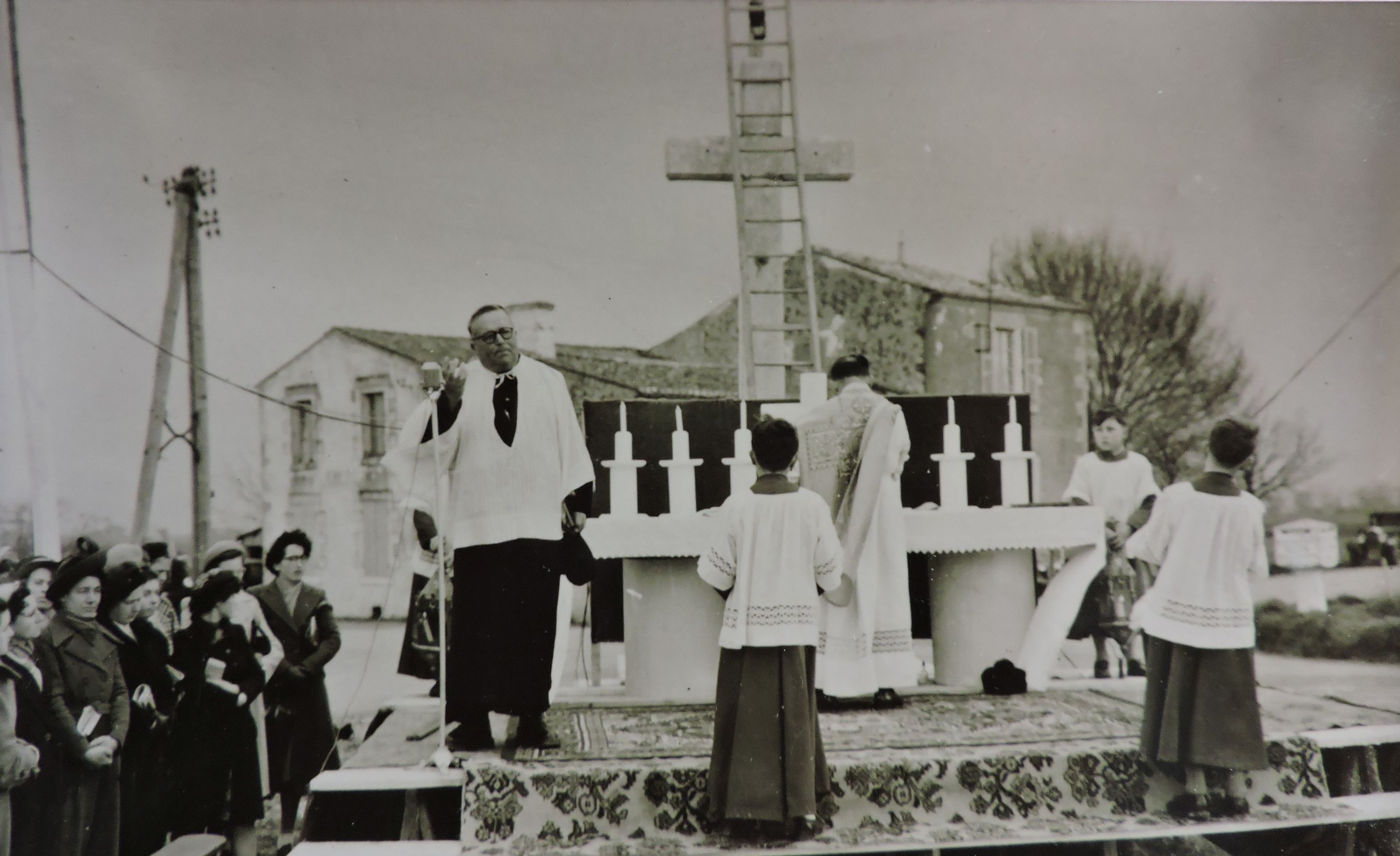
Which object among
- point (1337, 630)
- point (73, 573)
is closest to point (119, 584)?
point (73, 573)

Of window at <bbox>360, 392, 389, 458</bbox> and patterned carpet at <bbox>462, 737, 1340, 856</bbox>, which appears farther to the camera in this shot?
window at <bbox>360, 392, 389, 458</bbox>

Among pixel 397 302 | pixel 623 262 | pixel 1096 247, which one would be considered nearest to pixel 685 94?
pixel 623 262

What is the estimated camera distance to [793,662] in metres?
3.48

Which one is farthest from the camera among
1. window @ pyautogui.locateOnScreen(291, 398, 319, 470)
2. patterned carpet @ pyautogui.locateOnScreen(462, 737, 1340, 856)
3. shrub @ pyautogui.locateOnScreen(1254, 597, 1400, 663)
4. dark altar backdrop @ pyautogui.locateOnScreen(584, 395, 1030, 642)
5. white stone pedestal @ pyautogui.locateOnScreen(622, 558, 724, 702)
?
shrub @ pyautogui.locateOnScreen(1254, 597, 1400, 663)

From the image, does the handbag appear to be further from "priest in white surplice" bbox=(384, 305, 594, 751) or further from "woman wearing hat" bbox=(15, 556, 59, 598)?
"woman wearing hat" bbox=(15, 556, 59, 598)

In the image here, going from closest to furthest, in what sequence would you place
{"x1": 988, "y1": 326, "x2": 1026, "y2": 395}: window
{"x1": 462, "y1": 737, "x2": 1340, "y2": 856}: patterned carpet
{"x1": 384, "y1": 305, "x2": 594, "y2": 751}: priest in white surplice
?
{"x1": 462, "y1": 737, "x2": 1340, "y2": 856}: patterned carpet, {"x1": 384, "y1": 305, "x2": 594, "y2": 751}: priest in white surplice, {"x1": 988, "y1": 326, "x2": 1026, "y2": 395}: window

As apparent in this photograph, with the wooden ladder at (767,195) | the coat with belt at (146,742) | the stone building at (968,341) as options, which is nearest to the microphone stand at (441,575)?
the coat with belt at (146,742)

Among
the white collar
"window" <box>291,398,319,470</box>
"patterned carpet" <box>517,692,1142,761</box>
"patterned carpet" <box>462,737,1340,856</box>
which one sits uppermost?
Answer: the white collar

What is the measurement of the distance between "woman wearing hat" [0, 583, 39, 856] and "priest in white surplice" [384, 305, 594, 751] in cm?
132

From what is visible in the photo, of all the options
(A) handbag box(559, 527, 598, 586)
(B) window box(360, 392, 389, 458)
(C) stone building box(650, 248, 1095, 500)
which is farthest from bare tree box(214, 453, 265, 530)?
(C) stone building box(650, 248, 1095, 500)

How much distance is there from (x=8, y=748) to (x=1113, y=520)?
4.67 meters

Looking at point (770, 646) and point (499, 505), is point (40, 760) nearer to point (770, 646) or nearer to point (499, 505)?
point (499, 505)

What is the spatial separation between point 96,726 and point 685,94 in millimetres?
3431

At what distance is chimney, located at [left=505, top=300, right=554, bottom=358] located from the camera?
4715 millimetres
